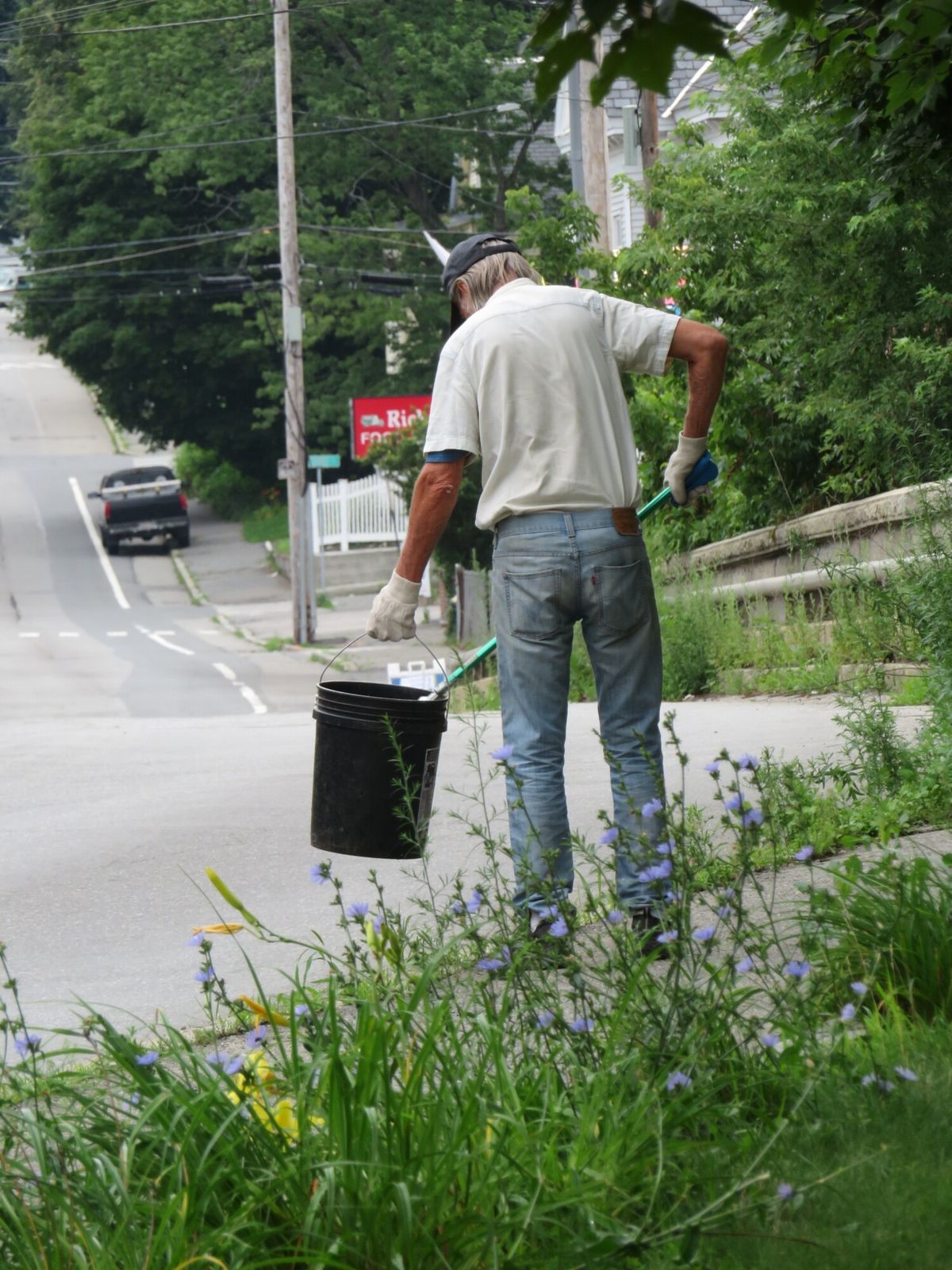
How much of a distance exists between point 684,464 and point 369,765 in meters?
1.24

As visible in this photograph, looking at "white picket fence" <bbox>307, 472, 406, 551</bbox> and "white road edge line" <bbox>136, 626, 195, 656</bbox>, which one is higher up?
"white picket fence" <bbox>307, 472, 406, 551</bbox>

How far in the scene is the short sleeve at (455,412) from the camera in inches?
186

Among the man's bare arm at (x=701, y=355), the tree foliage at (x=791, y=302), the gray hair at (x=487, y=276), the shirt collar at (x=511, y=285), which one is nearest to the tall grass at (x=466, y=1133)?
the man's bare arm at (x=701, y=355)

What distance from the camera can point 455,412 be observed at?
15.6 feet

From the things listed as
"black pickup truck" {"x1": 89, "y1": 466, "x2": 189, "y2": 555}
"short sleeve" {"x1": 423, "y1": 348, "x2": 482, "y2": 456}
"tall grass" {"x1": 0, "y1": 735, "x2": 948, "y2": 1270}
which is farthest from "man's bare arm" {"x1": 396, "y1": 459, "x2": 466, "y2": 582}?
"black pickup truck" {"x1": 89, "y1": 466, "x2": 189, "y2": 555}

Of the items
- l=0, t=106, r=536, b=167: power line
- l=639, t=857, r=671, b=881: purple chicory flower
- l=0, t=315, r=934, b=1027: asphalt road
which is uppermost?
l=0, t=106, r=536, b=167: power line

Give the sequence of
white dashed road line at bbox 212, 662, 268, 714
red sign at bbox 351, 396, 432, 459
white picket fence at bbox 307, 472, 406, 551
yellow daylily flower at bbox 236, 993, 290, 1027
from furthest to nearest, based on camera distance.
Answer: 1. white picket fence at bbox 307, 472, 406, 551
2. red sign at bbox 351, 396, 432, 459
3. white dashed road line at bbox 212, 662, 268, 714
4. yellow daylily flower at bbox 236, 993, 290, 1027

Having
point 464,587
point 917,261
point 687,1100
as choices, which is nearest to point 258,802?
point 917,261

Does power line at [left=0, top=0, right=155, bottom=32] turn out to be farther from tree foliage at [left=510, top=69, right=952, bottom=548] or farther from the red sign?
tree foliage at [left=510, top=69, right=952, bottom=548]

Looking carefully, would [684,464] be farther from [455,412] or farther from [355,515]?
[355,515]

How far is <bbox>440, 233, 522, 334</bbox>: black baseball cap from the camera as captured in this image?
16.3ft

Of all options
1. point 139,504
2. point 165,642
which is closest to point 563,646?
point 165,642

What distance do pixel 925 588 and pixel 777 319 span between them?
6.56 metres

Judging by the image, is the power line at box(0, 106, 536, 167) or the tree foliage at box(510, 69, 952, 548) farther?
the power line at box(0, 106, 536, 167)
